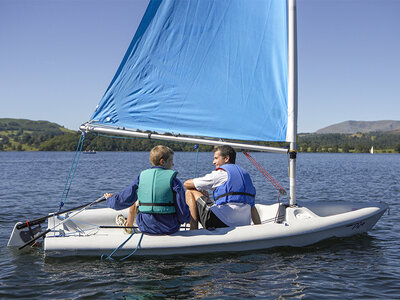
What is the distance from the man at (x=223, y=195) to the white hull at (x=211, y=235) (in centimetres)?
22

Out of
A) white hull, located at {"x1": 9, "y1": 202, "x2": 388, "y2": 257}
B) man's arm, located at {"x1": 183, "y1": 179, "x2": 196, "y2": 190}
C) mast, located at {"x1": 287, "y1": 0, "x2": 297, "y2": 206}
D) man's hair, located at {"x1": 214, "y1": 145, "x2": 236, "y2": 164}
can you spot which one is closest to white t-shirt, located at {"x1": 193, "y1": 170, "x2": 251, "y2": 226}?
man's arm, located at {"x1": 183, "y1": 179, "x2": 196, "y2": 190}

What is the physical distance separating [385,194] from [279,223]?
42.6 ft

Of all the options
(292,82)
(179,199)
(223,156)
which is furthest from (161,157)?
(292,82)

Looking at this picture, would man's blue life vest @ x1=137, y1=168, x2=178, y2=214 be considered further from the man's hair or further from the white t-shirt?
the man's hair

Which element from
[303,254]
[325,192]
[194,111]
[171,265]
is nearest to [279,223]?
[303,254]

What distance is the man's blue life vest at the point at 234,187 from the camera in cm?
640

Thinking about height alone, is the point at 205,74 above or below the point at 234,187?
above

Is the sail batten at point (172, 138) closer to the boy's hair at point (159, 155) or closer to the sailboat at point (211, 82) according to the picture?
the sailboat at point (211, 82)

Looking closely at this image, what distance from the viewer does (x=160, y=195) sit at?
19.4ft

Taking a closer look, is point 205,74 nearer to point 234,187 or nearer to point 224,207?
point 234,187

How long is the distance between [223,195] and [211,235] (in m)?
0.71

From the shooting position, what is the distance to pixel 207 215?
6488 mm

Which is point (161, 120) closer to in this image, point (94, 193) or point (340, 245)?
point (340, 245)

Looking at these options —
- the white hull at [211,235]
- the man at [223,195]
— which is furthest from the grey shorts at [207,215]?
the white hull at [211,235]
